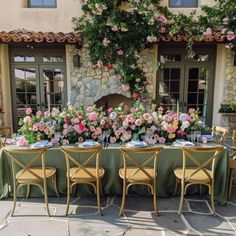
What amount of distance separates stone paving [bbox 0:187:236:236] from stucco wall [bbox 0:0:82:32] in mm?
4810

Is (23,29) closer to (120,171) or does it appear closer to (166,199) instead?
(120,171)

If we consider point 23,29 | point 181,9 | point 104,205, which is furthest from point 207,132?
point 23,29

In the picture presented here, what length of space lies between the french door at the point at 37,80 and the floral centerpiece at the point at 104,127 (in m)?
3.36

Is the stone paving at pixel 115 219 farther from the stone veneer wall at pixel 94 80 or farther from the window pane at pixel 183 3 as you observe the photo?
the window pane at pixel 183 3

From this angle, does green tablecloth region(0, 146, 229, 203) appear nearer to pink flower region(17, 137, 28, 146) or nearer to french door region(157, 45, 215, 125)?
pink flower region(17, 137, 28, 146)

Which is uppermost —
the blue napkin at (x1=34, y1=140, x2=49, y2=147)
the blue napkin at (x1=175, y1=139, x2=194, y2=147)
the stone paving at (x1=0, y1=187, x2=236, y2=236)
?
the blue napkin at (x1=175, y1=139, x2=194, y2=147)

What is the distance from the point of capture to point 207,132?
14.1 ft

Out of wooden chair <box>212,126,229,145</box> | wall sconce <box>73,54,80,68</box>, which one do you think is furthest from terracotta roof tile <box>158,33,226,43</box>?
wooden chair <box>212,126,229,145</box>

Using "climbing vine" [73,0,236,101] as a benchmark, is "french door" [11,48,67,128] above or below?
below

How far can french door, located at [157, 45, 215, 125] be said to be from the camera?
6.82 meters

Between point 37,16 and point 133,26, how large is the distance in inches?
102

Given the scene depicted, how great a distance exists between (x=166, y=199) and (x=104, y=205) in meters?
0.89

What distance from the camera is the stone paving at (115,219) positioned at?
2.79m

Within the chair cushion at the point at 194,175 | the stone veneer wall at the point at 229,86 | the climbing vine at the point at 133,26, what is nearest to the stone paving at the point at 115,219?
the chair cushion at the point at 194,175
